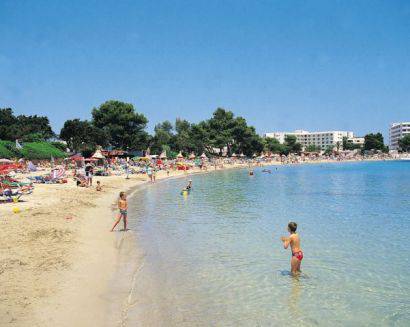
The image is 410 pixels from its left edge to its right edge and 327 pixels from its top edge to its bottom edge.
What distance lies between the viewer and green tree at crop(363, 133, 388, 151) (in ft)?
499

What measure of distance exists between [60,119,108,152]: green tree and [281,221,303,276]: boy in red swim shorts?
2211 inches

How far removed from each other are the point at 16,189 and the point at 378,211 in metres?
17.2

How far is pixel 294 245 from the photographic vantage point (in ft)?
26.9

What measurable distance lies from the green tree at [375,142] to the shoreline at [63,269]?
153266mm

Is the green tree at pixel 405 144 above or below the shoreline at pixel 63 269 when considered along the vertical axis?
above

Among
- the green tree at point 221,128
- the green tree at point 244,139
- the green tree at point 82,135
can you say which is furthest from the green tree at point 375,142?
the green tree at point 82,135

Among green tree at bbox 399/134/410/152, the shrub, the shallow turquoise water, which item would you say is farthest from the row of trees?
green tree at bbox 399/134/410/152

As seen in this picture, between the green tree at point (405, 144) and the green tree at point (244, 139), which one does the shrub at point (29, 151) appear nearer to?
the green tree at point (244, 139)

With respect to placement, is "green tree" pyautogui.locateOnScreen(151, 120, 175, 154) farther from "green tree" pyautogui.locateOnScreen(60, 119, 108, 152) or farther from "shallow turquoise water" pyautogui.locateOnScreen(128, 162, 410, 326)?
"shallow turquoise water" pyautogui.locateOnScreen(128, 162, 410, 326)

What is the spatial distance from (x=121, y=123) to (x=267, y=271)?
60487 millimetres

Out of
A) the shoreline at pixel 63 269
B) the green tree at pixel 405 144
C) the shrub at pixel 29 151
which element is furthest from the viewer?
the green tree at pixel 405 144

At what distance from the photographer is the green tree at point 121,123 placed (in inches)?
2618

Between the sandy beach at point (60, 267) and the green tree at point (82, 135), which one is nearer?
the sandy beach at point (60, 267)

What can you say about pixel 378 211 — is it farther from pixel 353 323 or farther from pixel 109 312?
pixel 109 312
